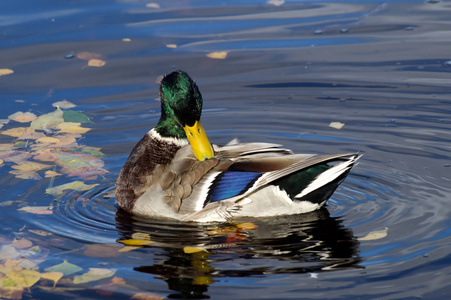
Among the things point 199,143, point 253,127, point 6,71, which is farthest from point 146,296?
point 6,71

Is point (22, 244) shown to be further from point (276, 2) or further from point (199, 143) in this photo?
point (276, 2)

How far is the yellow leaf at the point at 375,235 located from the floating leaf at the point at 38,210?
2886 millimetres

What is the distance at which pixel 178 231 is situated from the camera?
22.4 feet

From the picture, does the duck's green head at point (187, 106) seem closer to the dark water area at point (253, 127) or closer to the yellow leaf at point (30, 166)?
the dark water area at point (253, 127)

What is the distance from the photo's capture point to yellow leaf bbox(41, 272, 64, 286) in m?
5.91

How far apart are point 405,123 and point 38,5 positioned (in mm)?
7034

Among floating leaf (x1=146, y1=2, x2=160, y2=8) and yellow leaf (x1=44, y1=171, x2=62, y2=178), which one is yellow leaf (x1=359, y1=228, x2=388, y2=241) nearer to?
yellow leaf (x1=44, y1=171, x2=62, y2=178)

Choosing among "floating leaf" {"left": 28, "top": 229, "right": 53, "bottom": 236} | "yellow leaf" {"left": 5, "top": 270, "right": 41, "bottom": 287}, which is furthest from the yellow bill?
"yellow leaf" {"left": 5, "top": 270, "right": 41, "bottom": 287}

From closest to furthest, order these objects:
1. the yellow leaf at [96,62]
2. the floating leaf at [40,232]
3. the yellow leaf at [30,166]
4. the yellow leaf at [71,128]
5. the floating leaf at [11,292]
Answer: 1. the floating leaf at [11,292]
2. the floating leaf at [40,232]
3. the yellow leaf at [30,166]
4. the yellow leaf at [71,128]
5. the yellow leaf at [96,62]

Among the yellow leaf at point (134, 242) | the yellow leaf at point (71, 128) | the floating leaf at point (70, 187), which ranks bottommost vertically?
the yellow leaf at point (134, 242)

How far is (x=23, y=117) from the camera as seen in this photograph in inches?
382

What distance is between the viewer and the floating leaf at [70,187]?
7.65 metres

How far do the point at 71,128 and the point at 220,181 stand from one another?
3.07 meters

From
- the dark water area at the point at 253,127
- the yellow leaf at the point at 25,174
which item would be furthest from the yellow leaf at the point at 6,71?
the yellow leaf at the point at 25,174
